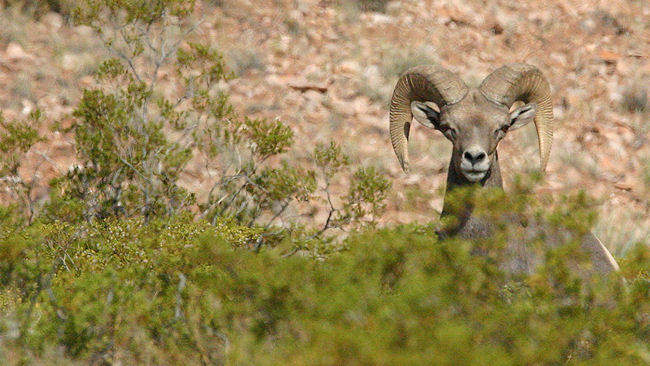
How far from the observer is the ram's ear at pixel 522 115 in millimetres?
6552

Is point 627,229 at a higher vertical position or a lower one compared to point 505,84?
lower

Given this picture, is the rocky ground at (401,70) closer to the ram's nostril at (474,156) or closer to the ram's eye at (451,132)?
the ram's eye at (451,132)

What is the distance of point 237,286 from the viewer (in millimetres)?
4219

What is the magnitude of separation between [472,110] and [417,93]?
66 cm

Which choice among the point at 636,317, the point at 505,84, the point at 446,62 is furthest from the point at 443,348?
the point at 446,62

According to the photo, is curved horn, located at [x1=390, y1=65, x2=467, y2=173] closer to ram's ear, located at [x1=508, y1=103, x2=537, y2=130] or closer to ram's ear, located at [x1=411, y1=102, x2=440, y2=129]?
ram's ear, located at [x1=411, y1=102, x2=440, y2=129]

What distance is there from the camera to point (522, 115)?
6.55 meters

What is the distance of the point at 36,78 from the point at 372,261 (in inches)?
380

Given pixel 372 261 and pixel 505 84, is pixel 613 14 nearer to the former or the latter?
pixel 505 84

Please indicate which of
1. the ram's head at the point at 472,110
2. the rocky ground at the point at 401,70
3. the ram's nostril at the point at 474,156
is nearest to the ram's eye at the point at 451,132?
the ram's head at the point at 472,110

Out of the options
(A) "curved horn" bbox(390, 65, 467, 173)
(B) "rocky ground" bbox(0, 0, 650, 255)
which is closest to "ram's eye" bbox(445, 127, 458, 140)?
(A) "curved horn" bbox(390, 65, 467, 173)

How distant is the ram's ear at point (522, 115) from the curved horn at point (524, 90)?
90 mm

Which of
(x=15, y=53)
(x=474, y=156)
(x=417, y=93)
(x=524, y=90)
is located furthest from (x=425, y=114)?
(x=15, y=53)

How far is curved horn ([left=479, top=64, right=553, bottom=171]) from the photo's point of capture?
20.5 ft
